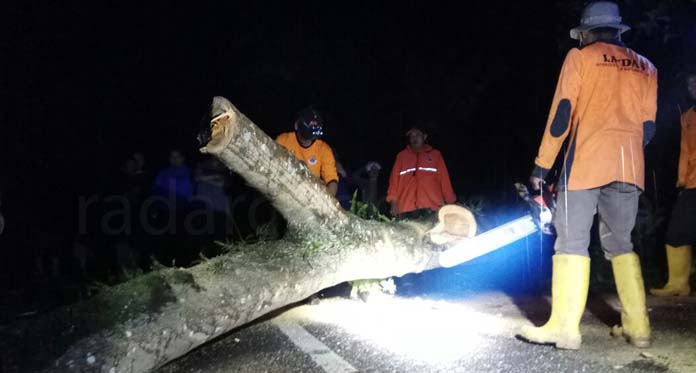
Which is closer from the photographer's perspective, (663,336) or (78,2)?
(663,336)

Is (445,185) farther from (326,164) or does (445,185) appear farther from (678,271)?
(678,271)

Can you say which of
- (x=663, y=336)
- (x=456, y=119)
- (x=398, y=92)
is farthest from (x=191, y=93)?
(x=663, y=336)

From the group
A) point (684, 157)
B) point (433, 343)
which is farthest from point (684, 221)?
point (433, 343)

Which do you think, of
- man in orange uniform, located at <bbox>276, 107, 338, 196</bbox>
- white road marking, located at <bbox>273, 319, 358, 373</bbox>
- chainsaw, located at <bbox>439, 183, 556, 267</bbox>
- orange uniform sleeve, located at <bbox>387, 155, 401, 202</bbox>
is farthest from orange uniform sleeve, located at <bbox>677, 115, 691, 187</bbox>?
white road marking, located at <bbox>273, 319, 358, 373</bbox>

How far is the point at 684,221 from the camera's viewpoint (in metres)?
5.66

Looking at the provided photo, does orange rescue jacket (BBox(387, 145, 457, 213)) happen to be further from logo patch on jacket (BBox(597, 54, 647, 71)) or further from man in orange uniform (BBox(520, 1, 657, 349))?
logo patch on jacket (BBox(597, 54, 647, 71))

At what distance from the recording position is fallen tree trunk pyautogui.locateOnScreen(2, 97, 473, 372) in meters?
3.27

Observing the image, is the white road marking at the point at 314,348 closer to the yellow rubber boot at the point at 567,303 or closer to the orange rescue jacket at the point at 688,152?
the yellow rubber boot at the point at 567,303

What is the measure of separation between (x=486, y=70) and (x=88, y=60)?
8.15 m

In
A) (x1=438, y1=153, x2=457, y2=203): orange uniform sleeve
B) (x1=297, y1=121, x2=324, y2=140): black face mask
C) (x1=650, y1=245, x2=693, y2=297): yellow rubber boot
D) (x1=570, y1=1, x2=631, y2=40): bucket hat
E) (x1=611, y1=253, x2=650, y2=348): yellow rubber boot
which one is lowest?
(x1=650, y1=245, x2=693, y2=297): yellow rubber boot

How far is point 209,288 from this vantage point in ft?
12.5

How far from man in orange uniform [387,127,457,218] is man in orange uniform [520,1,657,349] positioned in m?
2.91

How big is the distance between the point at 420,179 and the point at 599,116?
10.4ft

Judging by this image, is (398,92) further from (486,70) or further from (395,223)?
(395,223)
